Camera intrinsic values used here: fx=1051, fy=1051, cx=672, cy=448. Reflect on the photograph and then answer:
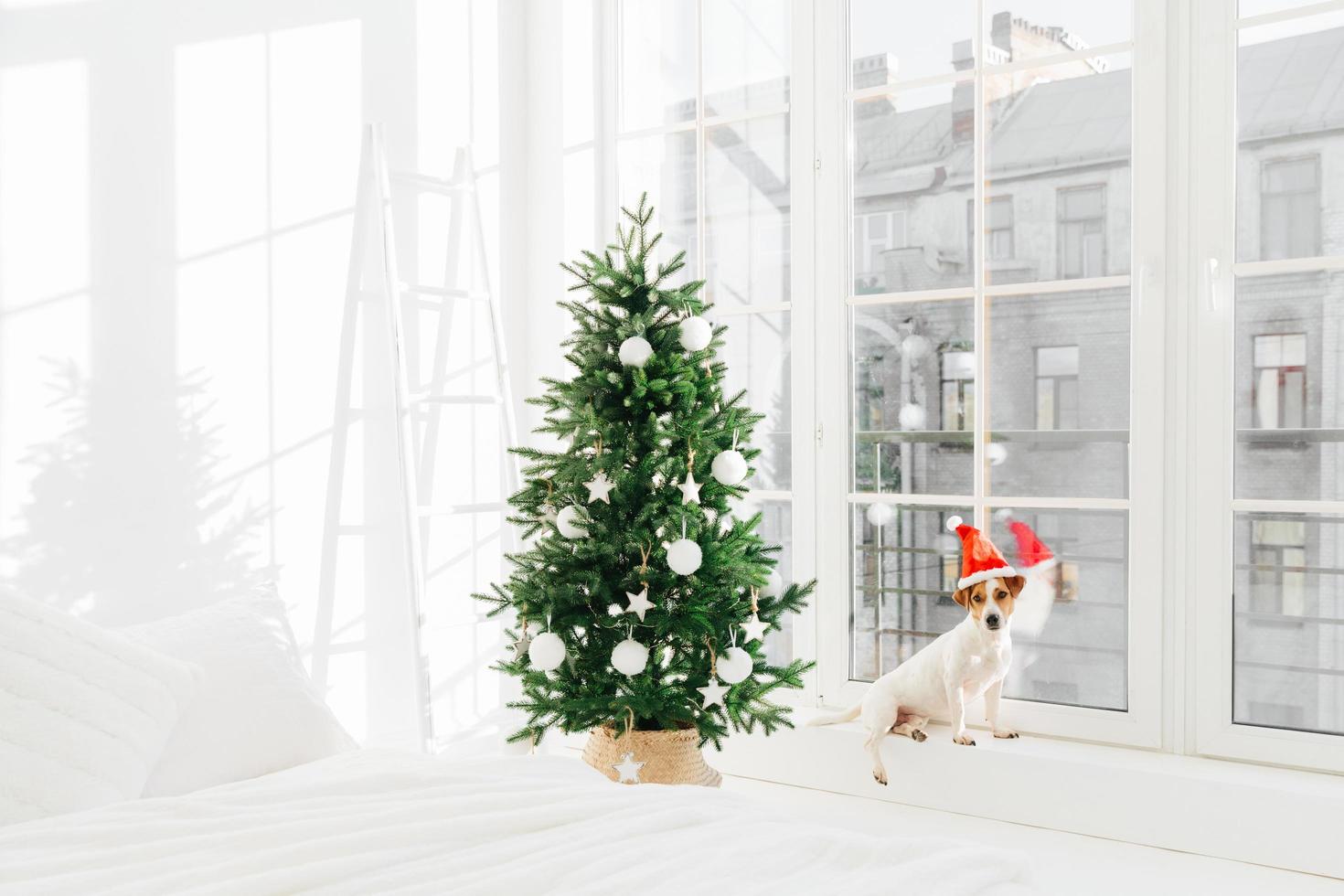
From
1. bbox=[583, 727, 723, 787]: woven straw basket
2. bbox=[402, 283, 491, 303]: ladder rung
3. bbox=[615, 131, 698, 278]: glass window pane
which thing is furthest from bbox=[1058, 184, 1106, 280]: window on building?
bbox=[402, 283, 491, 303]: ladder rung

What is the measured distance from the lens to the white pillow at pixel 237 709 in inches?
71.3

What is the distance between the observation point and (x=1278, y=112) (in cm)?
257

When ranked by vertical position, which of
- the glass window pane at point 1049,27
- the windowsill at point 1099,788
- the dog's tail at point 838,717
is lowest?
the windowsill at point 1099,788

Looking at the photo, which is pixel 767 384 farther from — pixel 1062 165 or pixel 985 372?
pixel 1062 165

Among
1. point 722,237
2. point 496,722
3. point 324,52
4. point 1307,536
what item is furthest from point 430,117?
point 1307,536

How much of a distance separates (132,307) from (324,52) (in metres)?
0.97

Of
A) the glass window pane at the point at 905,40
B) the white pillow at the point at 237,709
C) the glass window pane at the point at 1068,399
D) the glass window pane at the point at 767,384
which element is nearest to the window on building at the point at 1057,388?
the glass window pane at the point at 1068,399

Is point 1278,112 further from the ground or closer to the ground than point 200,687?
further from the ground

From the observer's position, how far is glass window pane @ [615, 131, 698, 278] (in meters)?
3.56

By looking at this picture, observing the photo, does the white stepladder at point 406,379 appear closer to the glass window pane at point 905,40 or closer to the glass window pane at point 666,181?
the glass window pane at point 666,181

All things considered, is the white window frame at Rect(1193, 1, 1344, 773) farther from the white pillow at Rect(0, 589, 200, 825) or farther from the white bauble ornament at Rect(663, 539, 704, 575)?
the white pillow at Rect(0, 589, 200, 825)

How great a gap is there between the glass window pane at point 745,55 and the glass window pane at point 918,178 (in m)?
0.32

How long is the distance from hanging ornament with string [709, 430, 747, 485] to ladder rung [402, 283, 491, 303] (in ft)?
3.53

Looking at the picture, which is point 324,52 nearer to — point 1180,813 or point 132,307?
point 132,307
